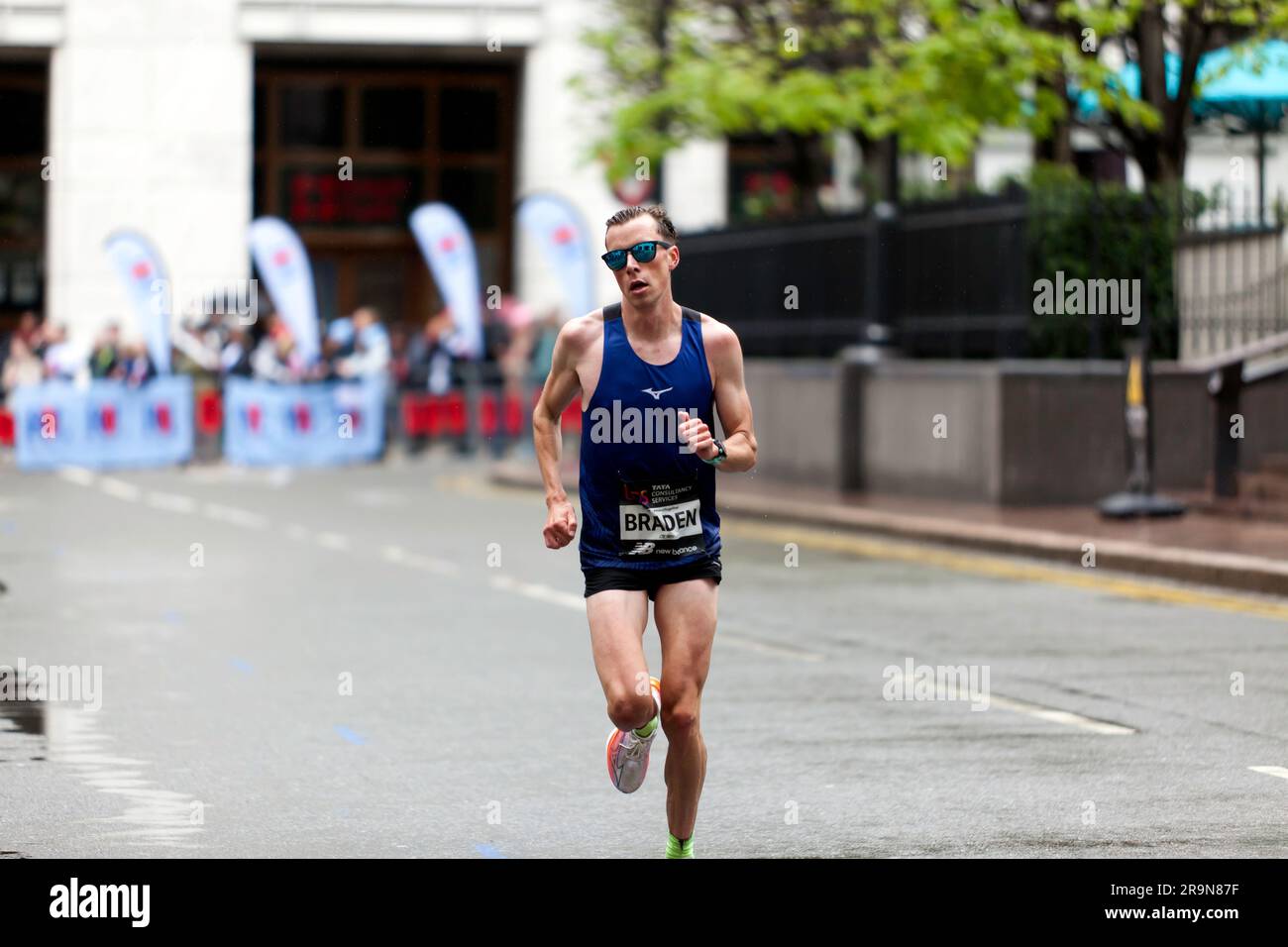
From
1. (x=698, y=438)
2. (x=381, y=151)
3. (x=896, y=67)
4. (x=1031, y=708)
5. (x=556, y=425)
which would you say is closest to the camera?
(x=698, y=438)

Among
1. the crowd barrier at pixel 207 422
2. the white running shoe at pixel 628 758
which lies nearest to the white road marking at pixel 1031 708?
the white running shoe at pixel 628 758

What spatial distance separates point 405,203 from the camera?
4600cm

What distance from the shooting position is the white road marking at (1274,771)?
9.42 meters

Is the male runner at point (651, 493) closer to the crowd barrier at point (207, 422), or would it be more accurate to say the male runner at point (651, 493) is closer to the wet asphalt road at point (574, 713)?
the wet asphalt road at point (574, 713)

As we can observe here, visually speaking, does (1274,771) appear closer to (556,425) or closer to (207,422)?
(556,425)

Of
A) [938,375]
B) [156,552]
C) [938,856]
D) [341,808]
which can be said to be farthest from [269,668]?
[938,375]

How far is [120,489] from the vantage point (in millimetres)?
27453

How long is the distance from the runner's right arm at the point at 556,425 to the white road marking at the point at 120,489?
18.5 metres

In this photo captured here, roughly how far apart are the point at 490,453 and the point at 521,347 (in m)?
1.53

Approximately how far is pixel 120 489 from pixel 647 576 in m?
20.9

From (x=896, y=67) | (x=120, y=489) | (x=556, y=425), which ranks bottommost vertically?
(x=120, y=489)

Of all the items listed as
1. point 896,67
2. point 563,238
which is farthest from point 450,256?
point 896,67

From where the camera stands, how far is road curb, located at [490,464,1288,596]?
53.0ft

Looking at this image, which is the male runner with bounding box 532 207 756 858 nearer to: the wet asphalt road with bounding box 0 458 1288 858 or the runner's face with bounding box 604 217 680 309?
the runner's face with bounding box 604 217 680 309
